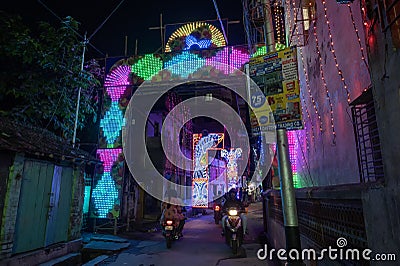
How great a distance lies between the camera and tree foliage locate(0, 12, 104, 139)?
962 cm

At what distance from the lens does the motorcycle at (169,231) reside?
9.18m

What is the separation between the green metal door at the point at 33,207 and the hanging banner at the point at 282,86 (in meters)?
6.84

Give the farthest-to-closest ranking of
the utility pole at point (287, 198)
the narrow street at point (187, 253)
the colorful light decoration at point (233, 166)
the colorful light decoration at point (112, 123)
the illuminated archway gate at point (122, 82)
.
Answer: the colorful light decoration at point (233, 166), the colorful light decoration at point (112, 123), the illuminated archway gate at point (122, 82), the narrow street at point (187, 253), the utility pole at point (287, 198)

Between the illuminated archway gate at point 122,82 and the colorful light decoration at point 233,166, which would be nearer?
the illuminated archway gate at point 122,82

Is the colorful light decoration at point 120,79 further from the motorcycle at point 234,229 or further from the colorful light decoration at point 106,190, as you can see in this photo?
the motorcycle at point 234,229

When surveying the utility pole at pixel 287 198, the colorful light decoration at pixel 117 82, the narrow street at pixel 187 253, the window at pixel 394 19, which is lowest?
the narrow street at pixel 187 253

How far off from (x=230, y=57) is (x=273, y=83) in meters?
9.16

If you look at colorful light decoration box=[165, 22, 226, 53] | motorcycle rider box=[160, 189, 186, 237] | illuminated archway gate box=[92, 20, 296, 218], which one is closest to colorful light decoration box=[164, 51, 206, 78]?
illuminated archway gate box=[92, 20, 296, 218]

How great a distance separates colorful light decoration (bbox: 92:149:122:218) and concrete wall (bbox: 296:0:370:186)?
30.0 feet

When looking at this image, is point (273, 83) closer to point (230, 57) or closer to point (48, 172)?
point (48, 172)

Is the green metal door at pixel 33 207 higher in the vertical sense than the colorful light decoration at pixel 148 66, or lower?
lower

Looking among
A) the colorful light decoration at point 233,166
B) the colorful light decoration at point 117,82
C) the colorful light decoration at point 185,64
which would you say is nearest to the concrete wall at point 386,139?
the colorful light decoration at point 185,64

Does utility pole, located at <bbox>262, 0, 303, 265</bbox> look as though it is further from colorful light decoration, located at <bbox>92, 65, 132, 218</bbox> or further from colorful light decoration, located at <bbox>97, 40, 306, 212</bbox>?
colorful light decoration, located at <bbox>92, 65, 132, 218</bbox>

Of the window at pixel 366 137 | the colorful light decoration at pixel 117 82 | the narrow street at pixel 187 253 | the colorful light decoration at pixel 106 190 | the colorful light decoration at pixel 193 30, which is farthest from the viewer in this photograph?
the colorful light decoration at pixel 117 82
